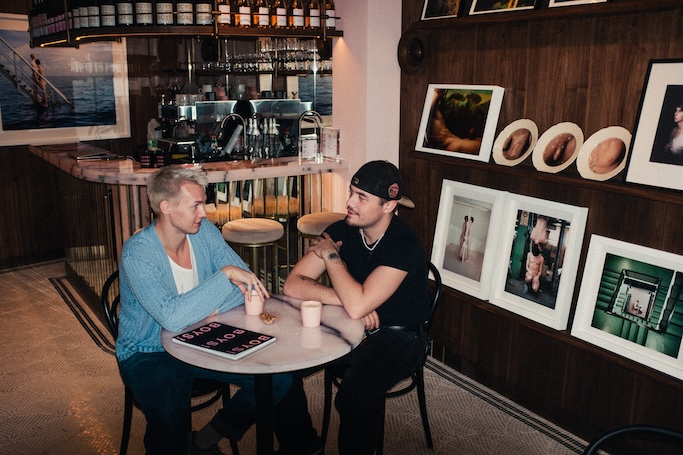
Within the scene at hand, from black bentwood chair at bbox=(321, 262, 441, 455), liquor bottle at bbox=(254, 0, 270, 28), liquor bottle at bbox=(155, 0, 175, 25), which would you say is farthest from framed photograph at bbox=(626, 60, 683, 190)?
liquor bottle at bbox=(155, 0, 175, 25)

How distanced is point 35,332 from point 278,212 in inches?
75.1

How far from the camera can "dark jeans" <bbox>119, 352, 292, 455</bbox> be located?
233 centimetres

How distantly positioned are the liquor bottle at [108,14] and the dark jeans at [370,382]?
10.6 ft

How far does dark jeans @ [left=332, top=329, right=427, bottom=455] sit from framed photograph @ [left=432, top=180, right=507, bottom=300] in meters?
1.00

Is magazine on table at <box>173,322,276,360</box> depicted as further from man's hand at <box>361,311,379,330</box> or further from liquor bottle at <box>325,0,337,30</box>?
liquor bottle at <box>325,0,337,30</box>

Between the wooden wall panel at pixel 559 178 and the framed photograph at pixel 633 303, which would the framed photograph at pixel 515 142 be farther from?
the framed photograph at pixel 633 303

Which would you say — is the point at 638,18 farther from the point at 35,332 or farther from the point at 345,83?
the point at 35,332

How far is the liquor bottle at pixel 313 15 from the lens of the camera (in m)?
4.66

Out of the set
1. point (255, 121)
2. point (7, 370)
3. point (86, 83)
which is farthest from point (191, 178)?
point (86, 83)

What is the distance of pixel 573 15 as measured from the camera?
2916 millimetres

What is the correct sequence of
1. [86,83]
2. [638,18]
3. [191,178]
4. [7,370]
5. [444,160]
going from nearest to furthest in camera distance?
[191,178], [638,18], [444,160], [7,370], [86,83]

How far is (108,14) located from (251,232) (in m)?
1.97

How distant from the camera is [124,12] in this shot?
459 cm

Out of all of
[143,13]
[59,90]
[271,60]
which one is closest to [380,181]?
[143,13]
